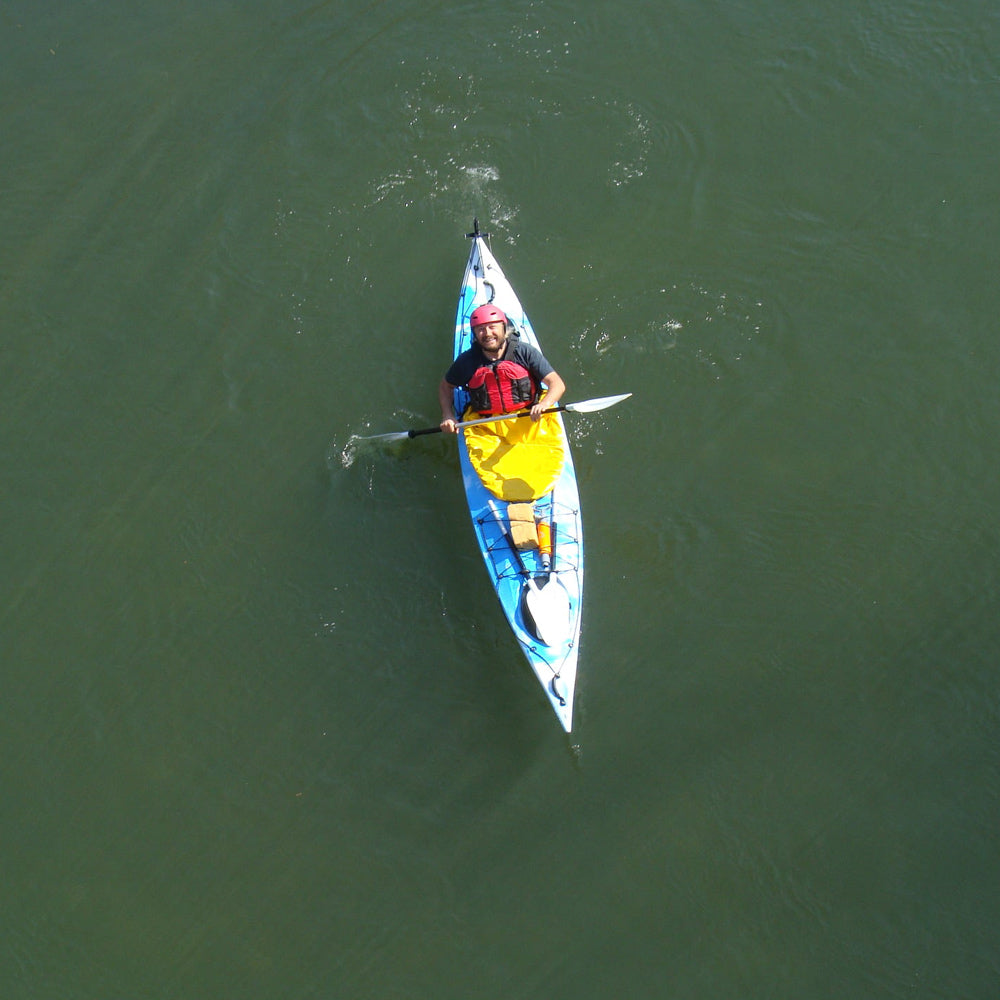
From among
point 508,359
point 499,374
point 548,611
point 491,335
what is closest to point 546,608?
point 548,611

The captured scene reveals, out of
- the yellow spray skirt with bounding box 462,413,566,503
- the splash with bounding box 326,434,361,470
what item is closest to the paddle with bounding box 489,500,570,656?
the yellow spray skirt with bounding box 462,413,566,503

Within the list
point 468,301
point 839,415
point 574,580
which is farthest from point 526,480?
point 839,415

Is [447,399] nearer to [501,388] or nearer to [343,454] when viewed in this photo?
[501,388]

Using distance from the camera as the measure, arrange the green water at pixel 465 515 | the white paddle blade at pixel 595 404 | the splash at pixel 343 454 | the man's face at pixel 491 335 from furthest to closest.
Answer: the splash at pixel 343 454
the white paddle blade at pixel 595 404
the man's face at pixel 491 335
the green water at pixel 465 515

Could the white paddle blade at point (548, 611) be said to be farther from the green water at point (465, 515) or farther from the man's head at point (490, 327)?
the man's head at point (490, 327)

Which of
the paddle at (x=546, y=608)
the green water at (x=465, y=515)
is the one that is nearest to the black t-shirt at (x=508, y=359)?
the green water at (x=465, y=515)

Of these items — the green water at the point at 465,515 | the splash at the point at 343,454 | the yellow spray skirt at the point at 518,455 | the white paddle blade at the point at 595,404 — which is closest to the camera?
the green water at the point at 465,515

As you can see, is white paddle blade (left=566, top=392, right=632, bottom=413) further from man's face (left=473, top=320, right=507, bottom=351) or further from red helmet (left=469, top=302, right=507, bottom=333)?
red helmet (left=469, top=302, right=507, bottom=333)

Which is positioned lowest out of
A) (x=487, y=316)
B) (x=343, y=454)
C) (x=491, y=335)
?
(x=343, y=454)

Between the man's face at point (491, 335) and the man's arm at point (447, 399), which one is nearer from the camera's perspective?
the man's face at point (491, 335)
